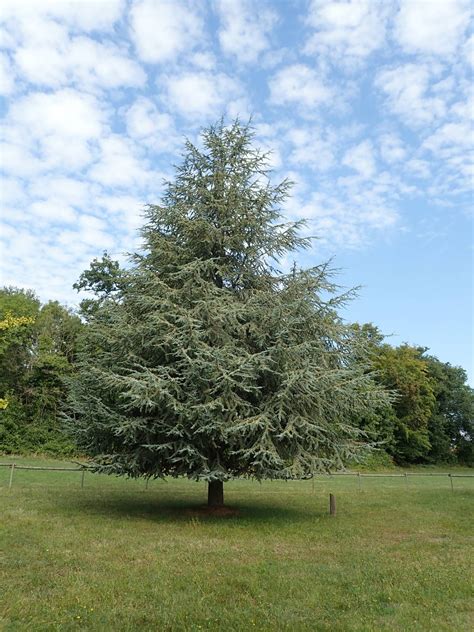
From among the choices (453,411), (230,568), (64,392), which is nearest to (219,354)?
(230,568)

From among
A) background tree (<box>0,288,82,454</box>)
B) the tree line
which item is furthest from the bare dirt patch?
background tree (<box>0,288,82,454</box>)

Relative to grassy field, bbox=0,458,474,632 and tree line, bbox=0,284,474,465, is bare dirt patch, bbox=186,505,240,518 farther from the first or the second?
tree line, bbox=0,284,474,465

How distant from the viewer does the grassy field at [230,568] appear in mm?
6160

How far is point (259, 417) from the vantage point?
12.2m

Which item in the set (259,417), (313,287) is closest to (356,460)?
(259,417)

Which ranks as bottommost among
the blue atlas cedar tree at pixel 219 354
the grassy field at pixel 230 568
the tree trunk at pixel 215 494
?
the grassy field at pixel 230 568

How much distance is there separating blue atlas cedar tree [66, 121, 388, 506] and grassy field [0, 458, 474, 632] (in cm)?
158

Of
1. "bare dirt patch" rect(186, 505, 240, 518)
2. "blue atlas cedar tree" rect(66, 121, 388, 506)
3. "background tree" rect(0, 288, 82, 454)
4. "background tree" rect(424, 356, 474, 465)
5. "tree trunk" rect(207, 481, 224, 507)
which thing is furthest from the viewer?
"background tree" rect(424, 356, 474, 465)

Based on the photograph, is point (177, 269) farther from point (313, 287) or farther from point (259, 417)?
point (259, 417)

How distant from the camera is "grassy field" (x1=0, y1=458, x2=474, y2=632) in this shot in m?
6.16

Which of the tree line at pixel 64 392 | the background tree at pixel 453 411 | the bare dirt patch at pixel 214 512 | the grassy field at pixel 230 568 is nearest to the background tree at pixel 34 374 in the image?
the tree line at pixel 64 392

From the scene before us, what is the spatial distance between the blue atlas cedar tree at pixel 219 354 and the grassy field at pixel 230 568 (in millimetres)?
1581

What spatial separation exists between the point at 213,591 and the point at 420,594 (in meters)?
2.81

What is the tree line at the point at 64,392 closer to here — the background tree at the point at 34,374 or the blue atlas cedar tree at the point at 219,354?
the background tree at the point at 34,374
